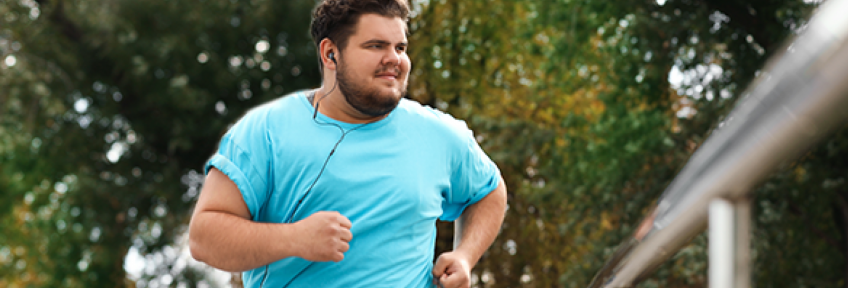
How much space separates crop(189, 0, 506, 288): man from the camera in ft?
4.83

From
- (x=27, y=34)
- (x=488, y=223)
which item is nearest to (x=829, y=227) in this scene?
(x=488, y=223)

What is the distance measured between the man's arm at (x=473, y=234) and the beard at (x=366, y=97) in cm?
39

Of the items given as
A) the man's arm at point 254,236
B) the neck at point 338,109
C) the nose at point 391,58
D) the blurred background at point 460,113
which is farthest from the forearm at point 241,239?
the blurred background at point 460,113

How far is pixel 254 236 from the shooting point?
4.76 ft

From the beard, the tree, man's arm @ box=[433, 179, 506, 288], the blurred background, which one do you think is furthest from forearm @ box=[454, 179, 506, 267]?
the tree

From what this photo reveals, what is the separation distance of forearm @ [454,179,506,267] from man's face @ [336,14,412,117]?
1.27 ft

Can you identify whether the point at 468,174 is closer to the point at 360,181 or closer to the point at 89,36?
the point at 360,181

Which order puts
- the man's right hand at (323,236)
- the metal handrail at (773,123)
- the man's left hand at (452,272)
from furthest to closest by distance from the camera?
the man's left hand at (452,272) < the man's right hand at (323,236) < the metal handrail at (773,123)

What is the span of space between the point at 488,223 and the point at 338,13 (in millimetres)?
673

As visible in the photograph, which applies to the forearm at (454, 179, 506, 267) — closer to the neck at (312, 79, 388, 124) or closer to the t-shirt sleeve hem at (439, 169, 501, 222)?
the t-shirt sleeve hem at (439, 169, 501, 222)

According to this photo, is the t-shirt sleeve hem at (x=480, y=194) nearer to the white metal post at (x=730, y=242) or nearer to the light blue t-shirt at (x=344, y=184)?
the light blue t-shirt at (x=344, y=184)

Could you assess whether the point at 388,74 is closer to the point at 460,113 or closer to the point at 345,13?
the point at 345,13

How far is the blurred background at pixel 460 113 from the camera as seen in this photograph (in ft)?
19.2

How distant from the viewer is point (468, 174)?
1857 millimetres
